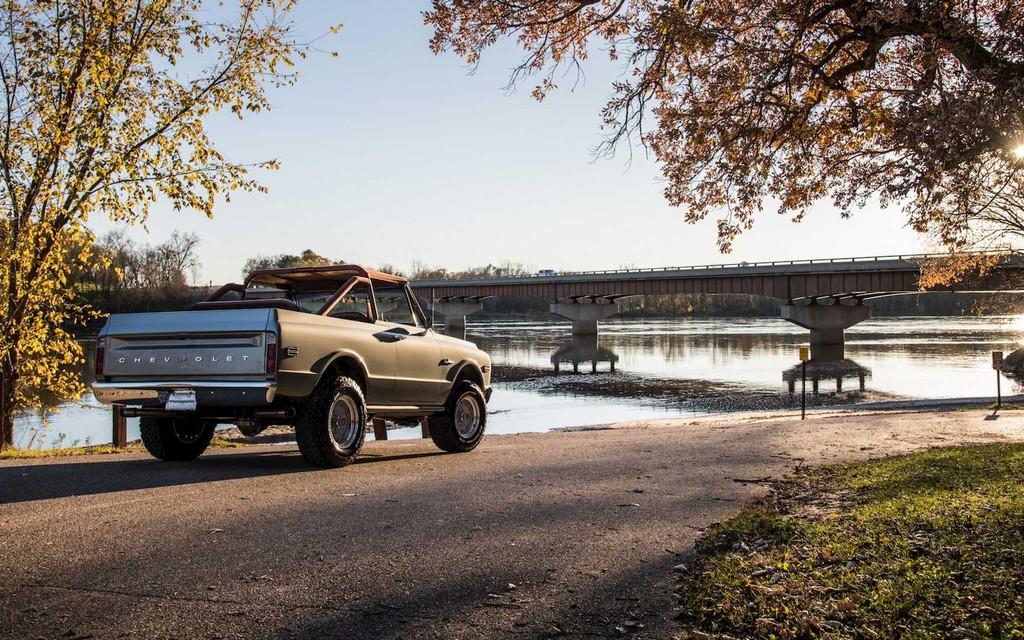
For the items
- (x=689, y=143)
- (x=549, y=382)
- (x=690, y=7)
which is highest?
(x=690, y=7)

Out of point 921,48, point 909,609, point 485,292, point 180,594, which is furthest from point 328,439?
point 485,292

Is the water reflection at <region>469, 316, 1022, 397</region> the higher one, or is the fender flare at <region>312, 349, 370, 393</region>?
the fender flare at <region>312, 349, 370, 393</region>

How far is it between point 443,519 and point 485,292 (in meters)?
83.6

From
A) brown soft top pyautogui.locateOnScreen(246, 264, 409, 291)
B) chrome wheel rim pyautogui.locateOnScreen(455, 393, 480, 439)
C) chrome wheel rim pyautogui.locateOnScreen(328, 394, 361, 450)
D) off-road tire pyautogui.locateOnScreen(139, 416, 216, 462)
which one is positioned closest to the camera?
chrome wheel rim pyautogui.locateOnScreen(328, 394, 361, 450)

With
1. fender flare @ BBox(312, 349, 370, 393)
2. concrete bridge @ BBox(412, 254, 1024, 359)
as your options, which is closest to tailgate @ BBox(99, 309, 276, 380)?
fender flare @ BBox(312, 349, 370, 393)

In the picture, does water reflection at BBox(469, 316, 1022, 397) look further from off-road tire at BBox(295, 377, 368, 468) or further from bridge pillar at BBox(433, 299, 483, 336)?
off-road tire at BBox(295, 377, 368, 468)

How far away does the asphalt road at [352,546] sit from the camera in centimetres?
418

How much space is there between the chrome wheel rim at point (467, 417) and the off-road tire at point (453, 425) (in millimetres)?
18

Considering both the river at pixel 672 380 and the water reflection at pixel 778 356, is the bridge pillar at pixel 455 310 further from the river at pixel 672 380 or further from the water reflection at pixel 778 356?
the river at pixel 672 380

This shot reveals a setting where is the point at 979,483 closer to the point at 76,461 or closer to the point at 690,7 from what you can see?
the point at 690,7

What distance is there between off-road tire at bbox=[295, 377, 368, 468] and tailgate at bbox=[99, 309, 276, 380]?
28.1 inches

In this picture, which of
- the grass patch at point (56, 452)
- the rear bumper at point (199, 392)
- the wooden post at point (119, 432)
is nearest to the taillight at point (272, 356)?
the rear bumper at point (199, 392)

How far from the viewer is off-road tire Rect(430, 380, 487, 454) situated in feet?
36.1

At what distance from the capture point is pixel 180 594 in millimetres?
4445
